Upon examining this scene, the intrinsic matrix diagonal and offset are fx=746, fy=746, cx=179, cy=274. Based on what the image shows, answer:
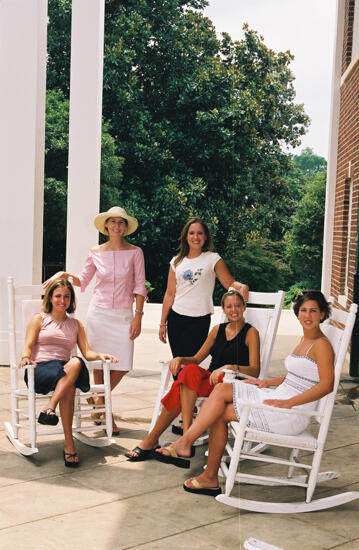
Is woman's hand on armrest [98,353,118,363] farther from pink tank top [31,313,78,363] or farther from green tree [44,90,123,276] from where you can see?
green tree [44,90,123,276]

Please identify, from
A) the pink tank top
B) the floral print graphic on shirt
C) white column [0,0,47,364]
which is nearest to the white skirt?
the pink tank top

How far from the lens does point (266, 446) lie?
173 inches

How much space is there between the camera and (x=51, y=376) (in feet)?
13.7

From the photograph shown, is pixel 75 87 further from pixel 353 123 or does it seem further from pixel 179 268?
pixel 353 123

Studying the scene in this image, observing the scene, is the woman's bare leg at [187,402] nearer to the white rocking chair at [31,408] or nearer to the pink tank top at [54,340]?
the white rocking chair at [31,408]

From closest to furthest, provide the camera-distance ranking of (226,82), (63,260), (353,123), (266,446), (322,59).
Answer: (266,446)
(353,123)
(63,260)
(226,82)
(322,59)

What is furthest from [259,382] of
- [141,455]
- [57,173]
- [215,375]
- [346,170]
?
[57,173]

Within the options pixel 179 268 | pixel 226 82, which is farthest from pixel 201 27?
pixel 179 268

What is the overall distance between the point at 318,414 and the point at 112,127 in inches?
576

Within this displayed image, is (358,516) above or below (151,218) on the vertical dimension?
below

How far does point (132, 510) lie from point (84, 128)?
4.22 m

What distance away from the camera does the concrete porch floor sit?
3033 millimetres

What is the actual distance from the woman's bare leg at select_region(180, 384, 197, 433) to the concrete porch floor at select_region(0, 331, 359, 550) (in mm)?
270

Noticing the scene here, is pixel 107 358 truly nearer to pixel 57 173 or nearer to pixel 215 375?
pixel 215 375
